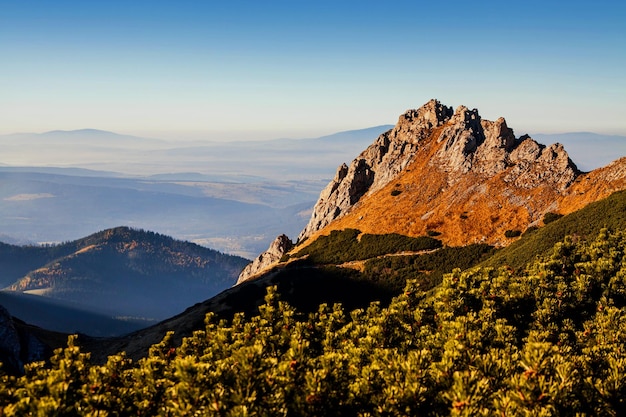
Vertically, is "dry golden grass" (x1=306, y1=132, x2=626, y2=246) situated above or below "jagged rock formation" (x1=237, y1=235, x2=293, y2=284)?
above

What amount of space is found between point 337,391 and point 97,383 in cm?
1254

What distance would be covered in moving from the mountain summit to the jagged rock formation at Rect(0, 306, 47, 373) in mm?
65293

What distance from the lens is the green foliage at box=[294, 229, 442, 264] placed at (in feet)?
375

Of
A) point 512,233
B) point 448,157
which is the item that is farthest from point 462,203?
point 448,157

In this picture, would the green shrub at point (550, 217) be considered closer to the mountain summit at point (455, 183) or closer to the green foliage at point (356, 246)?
the mountain summit at point (455, 183)

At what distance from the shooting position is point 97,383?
22.5 metres

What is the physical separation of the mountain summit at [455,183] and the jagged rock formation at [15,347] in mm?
65293

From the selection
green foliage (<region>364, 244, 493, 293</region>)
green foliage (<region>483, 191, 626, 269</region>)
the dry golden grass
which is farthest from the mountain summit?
green foliage (<region>483, 191, 626, 269</region>)

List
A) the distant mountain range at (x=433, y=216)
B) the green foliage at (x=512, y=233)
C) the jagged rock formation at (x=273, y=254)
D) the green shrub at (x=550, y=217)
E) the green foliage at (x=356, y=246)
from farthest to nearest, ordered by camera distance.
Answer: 1. the jagged rock formation at (x=273, y=254)
2. the green foliage at (x=356, y=246)
3. the green foliage at (x=512, y=233)
4. the green shrub at (x=550, y=217)
5. the distant mountain range at (x=433, y=216)

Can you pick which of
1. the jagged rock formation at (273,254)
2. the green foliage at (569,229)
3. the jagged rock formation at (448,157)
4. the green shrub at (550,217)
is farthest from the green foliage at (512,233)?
the jagged rock formation at (273,254)

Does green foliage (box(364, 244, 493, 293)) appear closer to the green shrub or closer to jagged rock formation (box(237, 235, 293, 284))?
the green shrub

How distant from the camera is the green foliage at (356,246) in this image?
114438mm

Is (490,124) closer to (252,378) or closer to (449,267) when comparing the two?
(449,267)

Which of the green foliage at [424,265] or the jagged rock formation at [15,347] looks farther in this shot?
the green foliage at [424,265]
